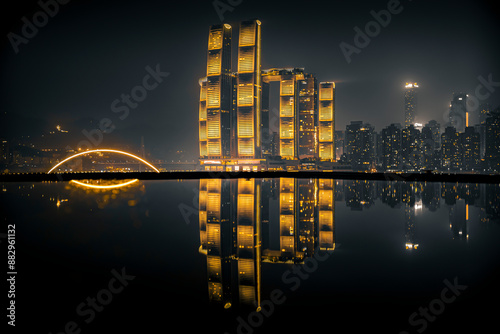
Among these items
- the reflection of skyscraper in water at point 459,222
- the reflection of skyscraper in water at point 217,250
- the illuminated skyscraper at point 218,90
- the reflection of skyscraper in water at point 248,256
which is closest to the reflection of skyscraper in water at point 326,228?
the reflection of skyscraper in water at point 248,256

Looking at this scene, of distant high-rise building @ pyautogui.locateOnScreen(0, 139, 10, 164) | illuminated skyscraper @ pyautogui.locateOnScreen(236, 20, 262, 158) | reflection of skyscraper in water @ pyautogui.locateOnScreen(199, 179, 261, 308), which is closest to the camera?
reflection of skyscraper in water @ pyautogui.locateOnScreen(199, 179, 261, 308)

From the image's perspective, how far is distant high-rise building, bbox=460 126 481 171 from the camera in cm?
18438

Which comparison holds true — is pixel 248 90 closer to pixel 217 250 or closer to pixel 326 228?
pixel 326 228

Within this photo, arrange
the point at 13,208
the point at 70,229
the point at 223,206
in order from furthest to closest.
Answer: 1. the point at 223,206
2. the point at 13,208
3. the point at 70,229

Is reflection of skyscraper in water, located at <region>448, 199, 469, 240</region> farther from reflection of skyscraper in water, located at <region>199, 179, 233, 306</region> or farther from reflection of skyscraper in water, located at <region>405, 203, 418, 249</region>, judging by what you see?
reflection of skyscraper in water, located at <region>199, 179, 233, 306</region>

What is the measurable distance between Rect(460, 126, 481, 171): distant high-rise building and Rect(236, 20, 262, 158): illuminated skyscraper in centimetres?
11356

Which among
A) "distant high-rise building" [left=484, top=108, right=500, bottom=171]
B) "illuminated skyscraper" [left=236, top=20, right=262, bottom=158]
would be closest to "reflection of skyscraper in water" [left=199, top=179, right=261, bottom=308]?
"illuminated skyscraper" [left=236, top=20, right=262, bottom=158]

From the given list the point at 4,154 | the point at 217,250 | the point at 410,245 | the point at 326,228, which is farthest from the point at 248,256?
the point at 4,154

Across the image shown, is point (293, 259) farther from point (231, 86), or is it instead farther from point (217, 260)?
point (231, 86)

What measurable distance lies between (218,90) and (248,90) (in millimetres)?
14353

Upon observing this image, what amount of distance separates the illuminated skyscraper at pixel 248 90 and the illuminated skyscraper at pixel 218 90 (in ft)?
23.9

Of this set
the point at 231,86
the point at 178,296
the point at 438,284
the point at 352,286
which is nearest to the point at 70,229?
the point at 178,296

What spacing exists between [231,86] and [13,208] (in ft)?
534

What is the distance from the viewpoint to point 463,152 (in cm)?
18650
